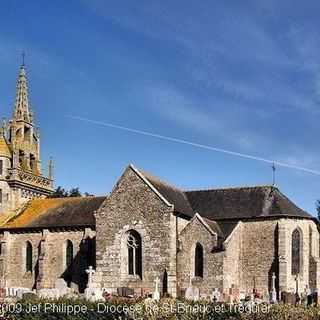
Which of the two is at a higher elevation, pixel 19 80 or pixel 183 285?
pixel 19 80

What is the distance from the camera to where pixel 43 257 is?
48562 mm

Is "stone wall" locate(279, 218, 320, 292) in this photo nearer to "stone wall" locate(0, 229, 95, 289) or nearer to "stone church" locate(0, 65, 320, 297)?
"stone church" locate(0, 65, 320, 297)

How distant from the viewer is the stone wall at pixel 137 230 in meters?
41.7

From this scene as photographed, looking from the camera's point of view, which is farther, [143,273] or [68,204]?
[68,204]

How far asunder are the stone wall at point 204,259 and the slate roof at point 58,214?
27.3 ft

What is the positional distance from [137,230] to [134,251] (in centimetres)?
142

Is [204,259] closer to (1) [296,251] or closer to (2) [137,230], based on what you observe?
(2) [137,230]

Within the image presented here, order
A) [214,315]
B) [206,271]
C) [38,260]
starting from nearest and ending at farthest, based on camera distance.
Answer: [214,315] < [206,271] < [38,260]

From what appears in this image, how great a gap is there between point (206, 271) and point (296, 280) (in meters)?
6.50

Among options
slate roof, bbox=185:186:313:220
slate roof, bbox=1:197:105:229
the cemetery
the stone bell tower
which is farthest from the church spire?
the cemetery

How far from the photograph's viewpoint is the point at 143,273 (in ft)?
138

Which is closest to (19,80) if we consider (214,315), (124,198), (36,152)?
(36,152)

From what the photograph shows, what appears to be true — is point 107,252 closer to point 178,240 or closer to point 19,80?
point 178,240

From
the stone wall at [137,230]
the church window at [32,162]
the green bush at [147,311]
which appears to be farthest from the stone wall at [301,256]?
the church window at [32,162]
